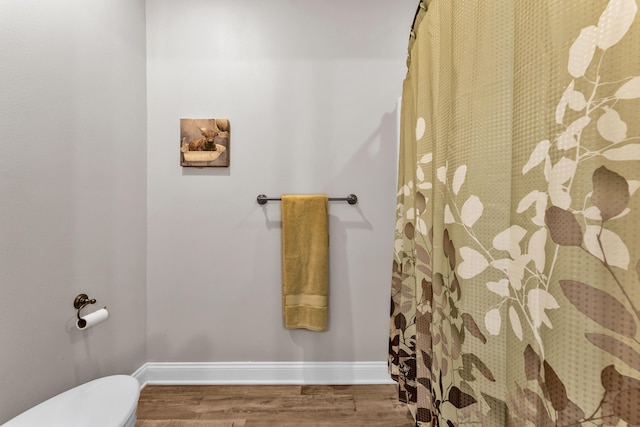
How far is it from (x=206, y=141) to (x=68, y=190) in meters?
0.65

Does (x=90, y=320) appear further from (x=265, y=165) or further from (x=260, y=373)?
(x=265, y=165)

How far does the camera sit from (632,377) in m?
0.33

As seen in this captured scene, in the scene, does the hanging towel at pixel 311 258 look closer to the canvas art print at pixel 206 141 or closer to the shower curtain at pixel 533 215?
the canvas art print at pixel 206 141

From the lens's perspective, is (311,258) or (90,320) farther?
(311,258)

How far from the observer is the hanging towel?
1464 mm

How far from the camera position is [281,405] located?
1324 millimetres

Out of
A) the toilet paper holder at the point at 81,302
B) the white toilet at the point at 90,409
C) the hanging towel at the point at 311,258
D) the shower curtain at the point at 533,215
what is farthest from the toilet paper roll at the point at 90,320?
the shower curtain at the point at 533,215

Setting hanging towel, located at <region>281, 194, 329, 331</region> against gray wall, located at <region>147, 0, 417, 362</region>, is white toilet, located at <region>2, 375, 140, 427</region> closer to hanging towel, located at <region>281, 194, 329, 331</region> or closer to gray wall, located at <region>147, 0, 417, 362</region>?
gray wall, located at <region>147, 0, 417, 362</region>

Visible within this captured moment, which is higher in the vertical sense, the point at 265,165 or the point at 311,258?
the point at 265,165

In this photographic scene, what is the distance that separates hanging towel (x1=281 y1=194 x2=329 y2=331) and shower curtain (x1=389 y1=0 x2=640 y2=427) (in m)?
0.74

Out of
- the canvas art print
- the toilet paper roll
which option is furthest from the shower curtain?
the toilet paper roll

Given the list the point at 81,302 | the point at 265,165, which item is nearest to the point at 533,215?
the point at 265,165

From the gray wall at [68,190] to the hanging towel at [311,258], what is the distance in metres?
0.81

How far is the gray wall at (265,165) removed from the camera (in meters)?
1.50
